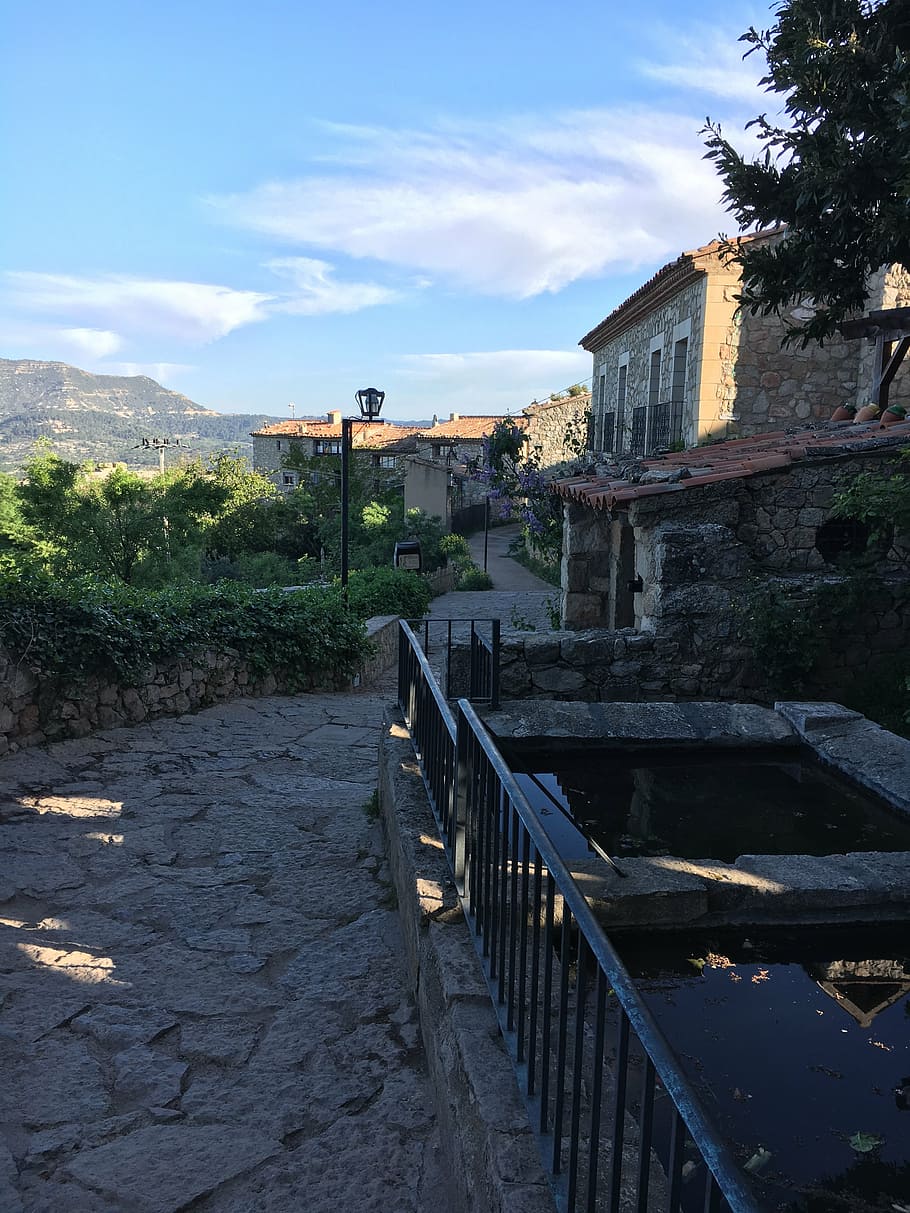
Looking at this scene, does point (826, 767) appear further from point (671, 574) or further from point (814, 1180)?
point (814, 1180)

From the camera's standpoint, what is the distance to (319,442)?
164 ft

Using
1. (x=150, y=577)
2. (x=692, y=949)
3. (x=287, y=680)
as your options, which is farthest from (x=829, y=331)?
(x=150, y=577)

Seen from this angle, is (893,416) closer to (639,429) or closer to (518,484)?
(639,429)

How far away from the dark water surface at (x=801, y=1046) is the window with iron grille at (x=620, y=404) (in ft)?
48.7

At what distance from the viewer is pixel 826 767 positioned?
5.45 meters

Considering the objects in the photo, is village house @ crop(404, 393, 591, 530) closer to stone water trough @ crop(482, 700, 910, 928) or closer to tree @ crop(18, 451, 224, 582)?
tree @ crop(18, 451, 224, 582)

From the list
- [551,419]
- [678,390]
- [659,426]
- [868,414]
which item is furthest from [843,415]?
[551,419]

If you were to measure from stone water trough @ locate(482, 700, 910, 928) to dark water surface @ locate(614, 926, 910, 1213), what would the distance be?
105mm

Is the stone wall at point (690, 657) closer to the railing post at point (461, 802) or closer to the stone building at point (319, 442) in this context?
the railing post at point (461, 802)

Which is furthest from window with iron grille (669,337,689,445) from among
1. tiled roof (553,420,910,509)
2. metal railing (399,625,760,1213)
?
metal railing (399,625,760,1213)

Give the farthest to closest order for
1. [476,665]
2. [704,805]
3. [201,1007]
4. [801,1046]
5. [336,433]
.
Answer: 1. [336,433]
2. [476,665]
3. [704,805]
4. [201,1007]
5. [801,1046]

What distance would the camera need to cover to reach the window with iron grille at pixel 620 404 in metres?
17.7

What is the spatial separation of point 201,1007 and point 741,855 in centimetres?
252

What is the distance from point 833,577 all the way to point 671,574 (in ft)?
4.63
